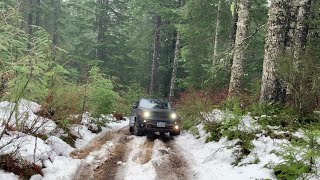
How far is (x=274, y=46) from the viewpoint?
9.97 metres

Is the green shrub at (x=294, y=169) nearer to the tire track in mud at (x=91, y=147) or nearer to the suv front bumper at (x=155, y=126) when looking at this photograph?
the tire track in mud at (x=91, y=147)

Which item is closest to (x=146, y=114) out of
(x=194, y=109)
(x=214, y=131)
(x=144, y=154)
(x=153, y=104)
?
(x=153, y=104)

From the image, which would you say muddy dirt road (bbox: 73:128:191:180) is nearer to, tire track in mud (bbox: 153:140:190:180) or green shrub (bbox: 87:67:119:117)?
tire track in mud (bbox: 153:140:190:180)

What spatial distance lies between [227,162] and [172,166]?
139 cm

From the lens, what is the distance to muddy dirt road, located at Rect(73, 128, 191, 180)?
24.4ft

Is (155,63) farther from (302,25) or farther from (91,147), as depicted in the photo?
(91,147)

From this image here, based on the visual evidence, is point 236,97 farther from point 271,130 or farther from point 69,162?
point 69,162

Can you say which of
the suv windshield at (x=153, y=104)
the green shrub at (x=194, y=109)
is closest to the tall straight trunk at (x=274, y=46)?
the green shrub at (x=194, y=109)

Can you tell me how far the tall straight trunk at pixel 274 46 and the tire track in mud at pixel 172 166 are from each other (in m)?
3.24

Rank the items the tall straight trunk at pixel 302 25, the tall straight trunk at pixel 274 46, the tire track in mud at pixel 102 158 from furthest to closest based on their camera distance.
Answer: the tall straight trunk at pixel 302 25
the tall straight trunk at pixel 274 46
the tire track in mud at pixel 102 158

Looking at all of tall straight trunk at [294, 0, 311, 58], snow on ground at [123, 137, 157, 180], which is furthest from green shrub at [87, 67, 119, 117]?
tall straight trunk at [294, 0, 311, 58]

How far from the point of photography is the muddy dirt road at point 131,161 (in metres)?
7.44

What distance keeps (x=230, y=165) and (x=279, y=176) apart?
171 cm

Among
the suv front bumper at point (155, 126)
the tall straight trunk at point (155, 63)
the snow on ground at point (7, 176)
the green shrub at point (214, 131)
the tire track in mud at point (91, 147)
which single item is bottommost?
the tire track in mud at point (91, 147)
